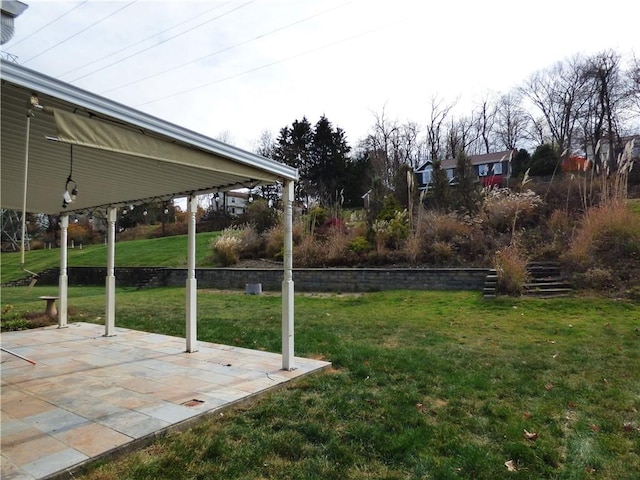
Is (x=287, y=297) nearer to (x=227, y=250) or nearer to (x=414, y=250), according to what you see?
(x=414, y=250)

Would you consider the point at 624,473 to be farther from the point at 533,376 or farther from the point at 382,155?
the point at 382,155

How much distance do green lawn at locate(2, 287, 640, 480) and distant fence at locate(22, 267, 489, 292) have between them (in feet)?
10.7

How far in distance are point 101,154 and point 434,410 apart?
414 cm

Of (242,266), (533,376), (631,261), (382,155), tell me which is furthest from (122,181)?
(382,155)

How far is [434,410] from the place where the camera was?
3.49 m

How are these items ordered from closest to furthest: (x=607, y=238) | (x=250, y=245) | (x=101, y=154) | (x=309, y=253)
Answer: (x=101, y=154)
(x=607, y=238)
(x=309, y=253)
(x=250, y=245)

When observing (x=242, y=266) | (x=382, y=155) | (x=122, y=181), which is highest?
(x=382, y=155)

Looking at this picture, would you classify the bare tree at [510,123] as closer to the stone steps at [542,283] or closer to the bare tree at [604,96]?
the bare tree at [604,96]

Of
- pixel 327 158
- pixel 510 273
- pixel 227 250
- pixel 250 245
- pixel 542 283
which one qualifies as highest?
pixel 327 158

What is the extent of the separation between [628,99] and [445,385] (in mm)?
26769

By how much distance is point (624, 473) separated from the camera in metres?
2.51

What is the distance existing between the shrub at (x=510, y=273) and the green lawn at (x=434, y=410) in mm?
1819

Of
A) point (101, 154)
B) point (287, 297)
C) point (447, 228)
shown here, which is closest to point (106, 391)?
point (287, 297)

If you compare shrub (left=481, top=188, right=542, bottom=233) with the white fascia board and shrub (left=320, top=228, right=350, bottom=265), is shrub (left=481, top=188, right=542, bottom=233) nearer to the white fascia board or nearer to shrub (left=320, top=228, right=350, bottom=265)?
shrub (left=320, top=228, right=350, bottom=265)
